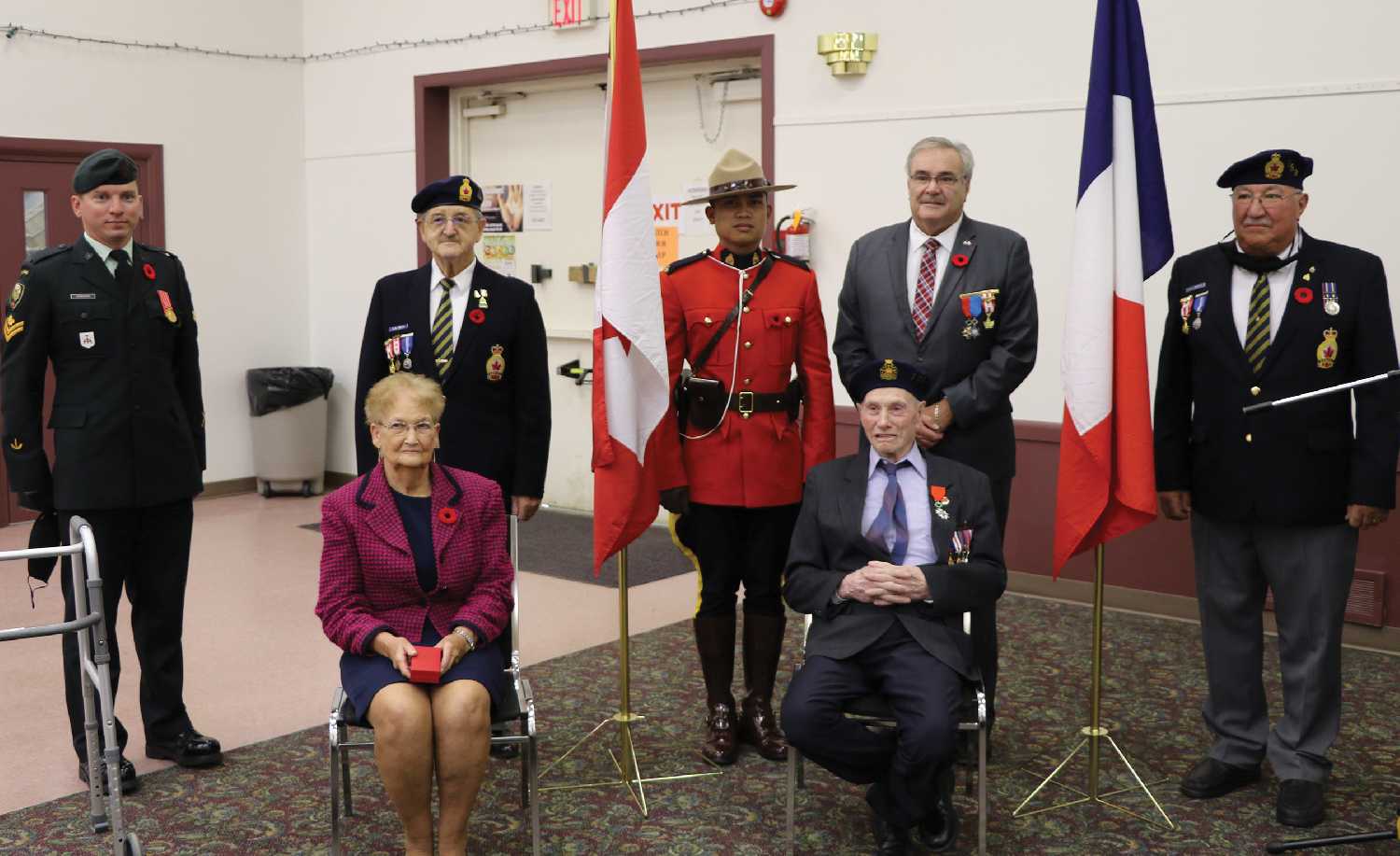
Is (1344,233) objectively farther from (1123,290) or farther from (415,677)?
(415,677)

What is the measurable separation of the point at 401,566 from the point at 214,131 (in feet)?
17.8

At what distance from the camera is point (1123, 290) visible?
326 centimetres

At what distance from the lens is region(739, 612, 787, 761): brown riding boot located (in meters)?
3.60

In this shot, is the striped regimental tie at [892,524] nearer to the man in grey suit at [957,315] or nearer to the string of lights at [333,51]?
the man in grey suit at [957,315]

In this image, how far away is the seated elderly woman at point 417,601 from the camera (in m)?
2.82

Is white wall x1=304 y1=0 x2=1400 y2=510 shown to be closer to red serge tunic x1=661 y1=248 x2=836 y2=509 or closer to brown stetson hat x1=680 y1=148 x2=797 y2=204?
red serge tunic x1=661 y1=248 x2=836 y2=509

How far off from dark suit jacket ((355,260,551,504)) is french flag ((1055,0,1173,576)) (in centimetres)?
132

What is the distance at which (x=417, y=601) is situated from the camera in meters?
3.00

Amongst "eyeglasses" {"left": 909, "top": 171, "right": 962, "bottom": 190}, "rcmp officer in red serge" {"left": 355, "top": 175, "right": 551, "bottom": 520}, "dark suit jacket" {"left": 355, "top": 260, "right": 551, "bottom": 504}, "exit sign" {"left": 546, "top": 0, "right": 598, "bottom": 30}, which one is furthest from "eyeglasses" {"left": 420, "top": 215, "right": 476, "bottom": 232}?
"exit sign" {"left": 546, "top": 0, "right": 598, "bottom": 30}

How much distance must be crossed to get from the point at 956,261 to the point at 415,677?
1.65 m

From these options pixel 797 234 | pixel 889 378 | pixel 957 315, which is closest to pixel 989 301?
pixel 957 315

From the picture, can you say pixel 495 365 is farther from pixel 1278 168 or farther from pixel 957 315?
pixel 1278 168

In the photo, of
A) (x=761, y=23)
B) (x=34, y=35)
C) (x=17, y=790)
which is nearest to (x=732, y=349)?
(x=17, y=790)

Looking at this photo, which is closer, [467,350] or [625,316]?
[625,316]
